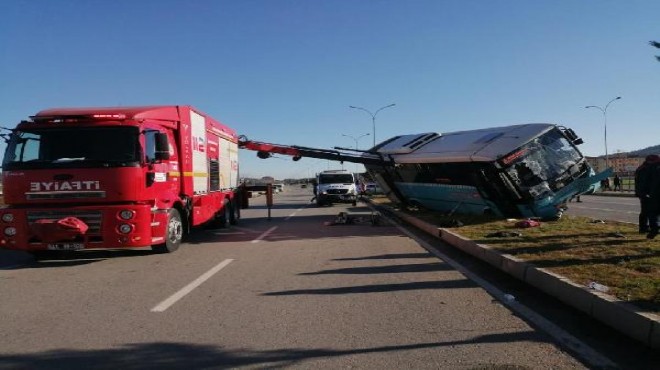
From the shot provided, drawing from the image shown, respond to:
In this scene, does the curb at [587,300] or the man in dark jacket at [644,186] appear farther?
the man in dark jacket at [644,186]

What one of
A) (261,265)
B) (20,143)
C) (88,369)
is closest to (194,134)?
(20,143)

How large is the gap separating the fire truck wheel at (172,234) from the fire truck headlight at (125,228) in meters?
1.24

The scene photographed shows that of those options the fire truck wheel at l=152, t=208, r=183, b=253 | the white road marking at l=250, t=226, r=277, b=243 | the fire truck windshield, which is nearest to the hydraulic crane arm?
the white road marking at l=250, t=226, r=277, b=243

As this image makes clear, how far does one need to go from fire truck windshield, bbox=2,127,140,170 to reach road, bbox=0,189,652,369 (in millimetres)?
2025

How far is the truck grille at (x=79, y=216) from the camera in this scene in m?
10.7

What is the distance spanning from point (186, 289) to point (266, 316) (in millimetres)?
2154

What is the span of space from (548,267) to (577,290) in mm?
1579

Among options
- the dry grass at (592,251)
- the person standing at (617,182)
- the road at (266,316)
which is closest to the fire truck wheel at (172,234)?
the road at (266,316)

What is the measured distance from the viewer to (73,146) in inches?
433

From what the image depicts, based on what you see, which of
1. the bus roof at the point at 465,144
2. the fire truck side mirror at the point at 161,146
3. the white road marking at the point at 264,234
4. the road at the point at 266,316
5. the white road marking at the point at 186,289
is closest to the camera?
the road at the point at 266,316

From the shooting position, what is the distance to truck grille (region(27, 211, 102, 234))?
1069 centimetres

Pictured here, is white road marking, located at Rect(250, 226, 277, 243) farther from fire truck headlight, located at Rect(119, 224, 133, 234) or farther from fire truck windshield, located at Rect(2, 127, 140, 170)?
fire truck windshield, located at Rect(2, 127, 140, 170)

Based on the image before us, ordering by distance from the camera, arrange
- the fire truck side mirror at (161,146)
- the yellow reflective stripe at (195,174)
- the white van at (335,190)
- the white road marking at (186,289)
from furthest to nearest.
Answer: the white van at (335,190)
the yellow reflective stripe at (195,174)
the fire truck side mirror at (161,146)
the white road marking at (186,289)

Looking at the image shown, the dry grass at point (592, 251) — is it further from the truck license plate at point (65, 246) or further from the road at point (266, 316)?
the truck license plate at point (65, 246)
